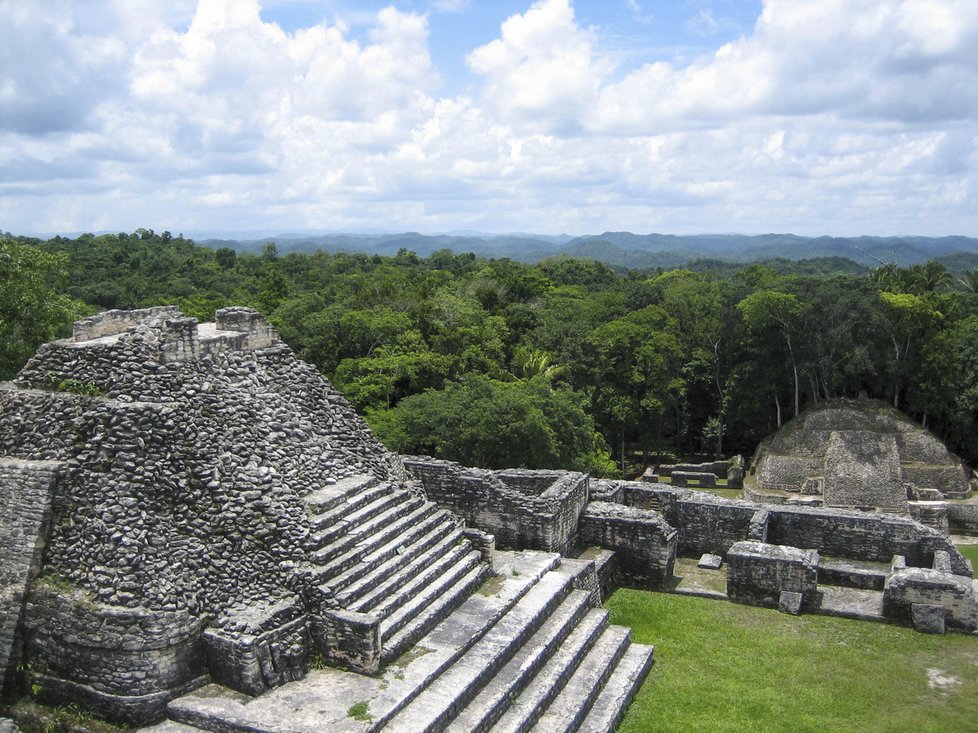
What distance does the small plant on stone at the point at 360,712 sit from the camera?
7.59 metres

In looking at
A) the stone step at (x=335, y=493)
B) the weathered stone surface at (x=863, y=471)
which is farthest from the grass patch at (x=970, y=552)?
the stone step at (x=335, y=493)

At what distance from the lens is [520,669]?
30.2 ft

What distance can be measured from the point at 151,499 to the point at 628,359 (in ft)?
75.0

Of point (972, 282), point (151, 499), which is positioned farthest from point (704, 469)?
point (151, 499)

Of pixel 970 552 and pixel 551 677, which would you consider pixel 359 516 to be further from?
pixel 970 552

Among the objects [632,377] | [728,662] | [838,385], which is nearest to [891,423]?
[838,385]

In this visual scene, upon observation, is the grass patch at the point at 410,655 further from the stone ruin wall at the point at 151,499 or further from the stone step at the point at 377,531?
the stone ruin wall at the point at 151,499

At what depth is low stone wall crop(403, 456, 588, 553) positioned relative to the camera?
12.9 metres

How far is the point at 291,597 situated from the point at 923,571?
10209 mm

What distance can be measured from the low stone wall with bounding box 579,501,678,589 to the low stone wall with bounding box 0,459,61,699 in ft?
29.7

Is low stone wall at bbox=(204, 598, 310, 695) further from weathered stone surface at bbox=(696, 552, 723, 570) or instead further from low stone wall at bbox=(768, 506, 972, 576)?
low stone wall at bbox=(768, 506, 972, 576)

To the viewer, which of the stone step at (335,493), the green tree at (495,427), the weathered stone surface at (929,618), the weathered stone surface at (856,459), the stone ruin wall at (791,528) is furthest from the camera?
the weathered stone surface at (856,459)

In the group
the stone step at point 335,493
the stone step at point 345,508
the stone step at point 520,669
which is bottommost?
the stone step at point 520,669

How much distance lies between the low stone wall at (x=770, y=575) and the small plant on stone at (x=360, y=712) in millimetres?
7662
